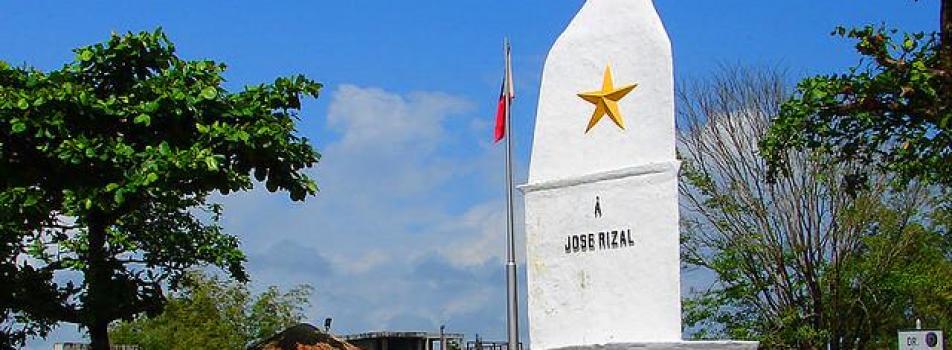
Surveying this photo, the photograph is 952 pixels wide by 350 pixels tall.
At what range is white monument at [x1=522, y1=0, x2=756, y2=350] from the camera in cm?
1466

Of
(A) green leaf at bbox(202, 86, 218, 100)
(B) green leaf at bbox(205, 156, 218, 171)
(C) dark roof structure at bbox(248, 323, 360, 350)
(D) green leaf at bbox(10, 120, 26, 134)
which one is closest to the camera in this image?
(B) green leaf at bbox(205, 156, 218, 171)

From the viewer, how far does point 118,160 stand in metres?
17.5

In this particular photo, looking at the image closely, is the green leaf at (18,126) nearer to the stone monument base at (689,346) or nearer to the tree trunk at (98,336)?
the tree trunk at (98,336)

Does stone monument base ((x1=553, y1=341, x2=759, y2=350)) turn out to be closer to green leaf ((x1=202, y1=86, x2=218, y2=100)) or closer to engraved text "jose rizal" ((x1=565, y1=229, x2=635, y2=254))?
engraved text "jose rizal" ((x1=565, y1=229, x2=635, y2=254))

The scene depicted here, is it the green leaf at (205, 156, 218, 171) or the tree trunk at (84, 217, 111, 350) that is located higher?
the green leaf at (205, 156, 218, 171)

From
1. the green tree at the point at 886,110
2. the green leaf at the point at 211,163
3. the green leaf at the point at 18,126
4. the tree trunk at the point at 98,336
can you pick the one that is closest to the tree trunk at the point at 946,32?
the green tree at the point at 886,110

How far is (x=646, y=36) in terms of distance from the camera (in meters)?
15.0

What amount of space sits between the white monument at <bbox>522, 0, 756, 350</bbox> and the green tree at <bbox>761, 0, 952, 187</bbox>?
252cm

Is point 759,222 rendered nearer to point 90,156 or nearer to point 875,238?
point 875,238

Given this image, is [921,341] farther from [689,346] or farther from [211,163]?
[211,163]

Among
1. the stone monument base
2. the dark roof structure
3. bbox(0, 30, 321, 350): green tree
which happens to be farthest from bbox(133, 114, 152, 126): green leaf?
the stone monument base

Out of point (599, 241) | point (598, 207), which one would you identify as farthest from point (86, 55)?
point (599, 241)

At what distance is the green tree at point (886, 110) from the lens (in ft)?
49.9

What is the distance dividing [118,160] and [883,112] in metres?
9.24
